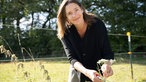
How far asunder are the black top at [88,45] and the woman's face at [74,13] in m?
0.20

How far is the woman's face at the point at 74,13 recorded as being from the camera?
249 cm

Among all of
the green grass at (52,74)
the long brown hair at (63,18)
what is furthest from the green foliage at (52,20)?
the long brown hair at (63,18)

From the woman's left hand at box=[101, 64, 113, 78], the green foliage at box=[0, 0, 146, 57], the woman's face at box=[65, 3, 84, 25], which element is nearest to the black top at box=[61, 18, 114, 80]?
the woman's face at box=[65, 3, 84, 25]

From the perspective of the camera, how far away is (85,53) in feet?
9.03

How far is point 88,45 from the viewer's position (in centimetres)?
275

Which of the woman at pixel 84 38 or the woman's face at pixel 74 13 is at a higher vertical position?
the woman's face at pixel 74 13

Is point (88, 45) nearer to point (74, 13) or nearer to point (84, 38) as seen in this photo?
point (84, 38)

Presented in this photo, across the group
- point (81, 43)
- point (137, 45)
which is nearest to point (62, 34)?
point (81, 43)

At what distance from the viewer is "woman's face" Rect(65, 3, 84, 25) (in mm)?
2492

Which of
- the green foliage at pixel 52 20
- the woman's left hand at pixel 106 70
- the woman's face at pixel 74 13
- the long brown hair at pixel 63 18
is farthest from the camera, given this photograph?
the green foliage at pixel 52 20

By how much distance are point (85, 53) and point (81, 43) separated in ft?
0.29

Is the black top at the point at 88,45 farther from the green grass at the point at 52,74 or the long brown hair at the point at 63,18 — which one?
the green grass at the point at 52,74

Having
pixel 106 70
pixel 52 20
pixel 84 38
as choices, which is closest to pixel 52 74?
pixel 84 38

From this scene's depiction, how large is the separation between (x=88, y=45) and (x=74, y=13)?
364 mm
